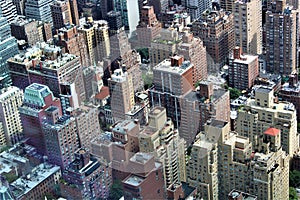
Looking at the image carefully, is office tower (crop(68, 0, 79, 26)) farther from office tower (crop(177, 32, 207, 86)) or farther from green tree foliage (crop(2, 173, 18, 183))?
green tree foliage (crop(2, 173, 18, 183))

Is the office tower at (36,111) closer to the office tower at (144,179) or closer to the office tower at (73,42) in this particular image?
the office tower at (144,179)

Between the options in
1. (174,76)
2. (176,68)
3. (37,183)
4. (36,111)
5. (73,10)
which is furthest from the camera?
(73,10)

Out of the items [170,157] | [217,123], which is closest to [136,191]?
[170,157]

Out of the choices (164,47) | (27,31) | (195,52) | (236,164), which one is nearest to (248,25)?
(195,52)

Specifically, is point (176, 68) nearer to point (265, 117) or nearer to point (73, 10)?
point (265, 117)

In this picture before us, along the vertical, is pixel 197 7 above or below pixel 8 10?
below

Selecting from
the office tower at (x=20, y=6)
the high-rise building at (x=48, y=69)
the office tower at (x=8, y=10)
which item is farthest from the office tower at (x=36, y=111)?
the office tower at (x=20, y=6)
